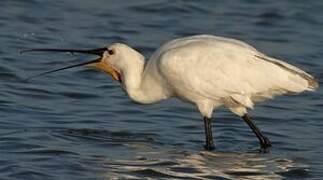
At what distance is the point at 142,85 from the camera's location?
45.8 ft

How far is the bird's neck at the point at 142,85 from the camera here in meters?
13.8

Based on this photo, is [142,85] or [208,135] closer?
[208,135]

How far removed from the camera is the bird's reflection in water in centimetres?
1230

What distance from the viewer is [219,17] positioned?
21.3m

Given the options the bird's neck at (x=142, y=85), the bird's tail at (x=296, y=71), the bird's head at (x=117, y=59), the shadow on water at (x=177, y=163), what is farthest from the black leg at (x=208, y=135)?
the bird's head at (x=117, y=59)

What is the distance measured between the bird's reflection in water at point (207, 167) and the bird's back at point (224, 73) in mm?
637

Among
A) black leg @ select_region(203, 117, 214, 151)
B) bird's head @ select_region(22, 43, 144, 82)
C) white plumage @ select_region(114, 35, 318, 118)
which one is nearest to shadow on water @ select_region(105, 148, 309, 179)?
black leg @ select_region(203, 117, 214, 151)

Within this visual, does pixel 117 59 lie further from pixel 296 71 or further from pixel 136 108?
pixel 296 71

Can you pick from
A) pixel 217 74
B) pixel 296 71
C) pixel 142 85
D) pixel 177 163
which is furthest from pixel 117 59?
pixel 296 71

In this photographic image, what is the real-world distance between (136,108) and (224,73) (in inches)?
95.7

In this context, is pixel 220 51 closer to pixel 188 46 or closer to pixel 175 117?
pixel 188 46

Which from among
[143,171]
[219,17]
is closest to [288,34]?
[219,17]

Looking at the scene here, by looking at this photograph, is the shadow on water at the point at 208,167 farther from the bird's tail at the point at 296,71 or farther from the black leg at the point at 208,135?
the bird's tail at the point at 296,71

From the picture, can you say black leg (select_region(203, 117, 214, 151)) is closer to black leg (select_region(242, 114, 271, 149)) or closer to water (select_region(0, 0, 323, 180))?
water (select_region(0, 0, 323, 180))
